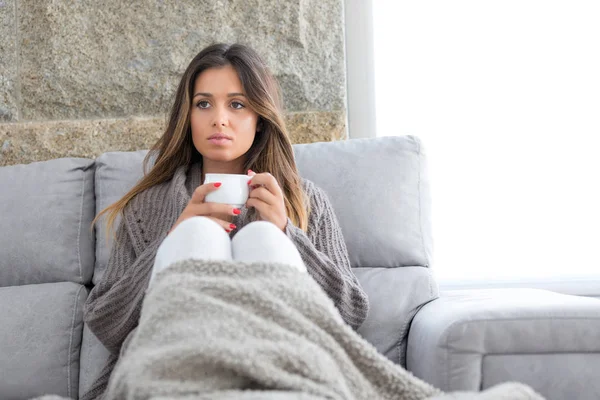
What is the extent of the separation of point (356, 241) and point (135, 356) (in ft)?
3.10

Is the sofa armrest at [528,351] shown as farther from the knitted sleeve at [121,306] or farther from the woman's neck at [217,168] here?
the woman's neck at [217,168]

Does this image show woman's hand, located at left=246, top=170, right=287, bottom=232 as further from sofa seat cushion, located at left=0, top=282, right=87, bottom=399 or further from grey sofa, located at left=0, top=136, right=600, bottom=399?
sofa seat cushion, located at left=0, top=282, right=87, bottom=399

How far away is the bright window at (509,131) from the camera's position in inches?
90.1

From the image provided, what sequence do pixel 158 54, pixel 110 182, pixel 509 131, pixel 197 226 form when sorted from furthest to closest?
pixel 509 131, pixel 158 54, pixel 110 182, pixel 197 226

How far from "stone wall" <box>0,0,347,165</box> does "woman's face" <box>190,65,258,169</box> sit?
0.51 m

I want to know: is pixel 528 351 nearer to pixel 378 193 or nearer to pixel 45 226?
pixel 378 193

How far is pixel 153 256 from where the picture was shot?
4.71 ft

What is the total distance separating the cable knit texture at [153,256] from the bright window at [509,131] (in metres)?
0.75

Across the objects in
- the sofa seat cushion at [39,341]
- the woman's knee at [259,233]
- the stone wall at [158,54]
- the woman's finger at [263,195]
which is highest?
the stone wall at [158,54]

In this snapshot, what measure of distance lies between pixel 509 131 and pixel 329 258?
106cm

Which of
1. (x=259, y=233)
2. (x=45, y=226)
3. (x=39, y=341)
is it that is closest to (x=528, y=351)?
(x=259, y=233)

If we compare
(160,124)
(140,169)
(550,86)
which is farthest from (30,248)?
(550,86)

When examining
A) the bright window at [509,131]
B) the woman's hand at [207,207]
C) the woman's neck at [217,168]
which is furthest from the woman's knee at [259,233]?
the bright window at [509,131]

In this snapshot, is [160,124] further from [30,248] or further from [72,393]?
[72,393]
